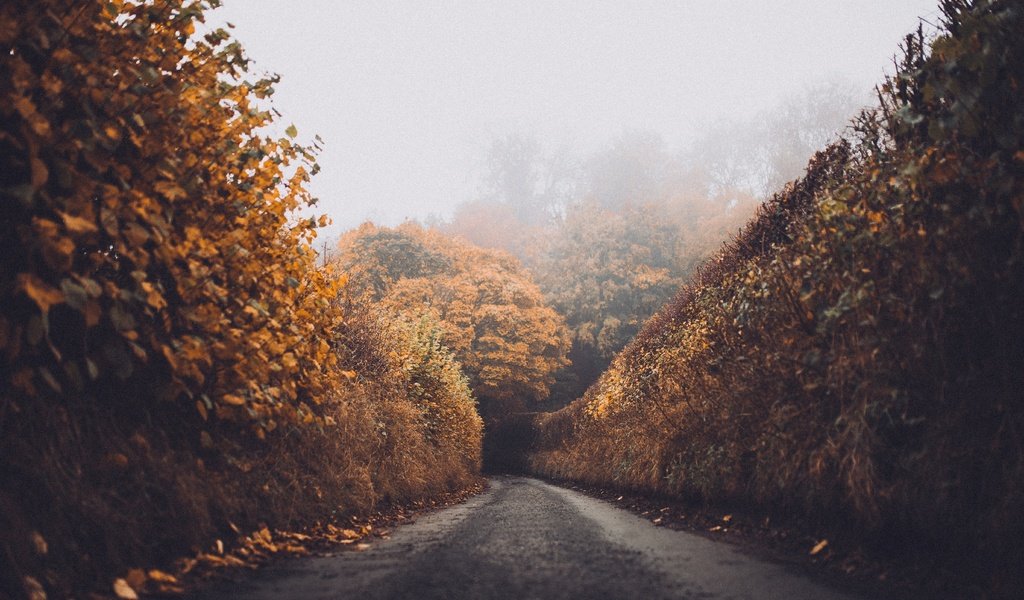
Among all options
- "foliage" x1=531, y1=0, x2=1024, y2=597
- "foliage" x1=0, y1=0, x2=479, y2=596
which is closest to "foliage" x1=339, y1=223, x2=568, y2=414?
"foliage" x1=0, y1=0, x2=479, y2=596

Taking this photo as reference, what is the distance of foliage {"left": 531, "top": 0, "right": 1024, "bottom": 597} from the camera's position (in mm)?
2695

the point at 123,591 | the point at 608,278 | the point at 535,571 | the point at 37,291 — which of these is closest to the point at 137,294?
the point at 37,291

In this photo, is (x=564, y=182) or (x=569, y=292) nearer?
(x=569, y=292)

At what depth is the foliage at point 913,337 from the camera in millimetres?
2695

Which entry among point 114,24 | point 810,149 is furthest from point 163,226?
point 810,149

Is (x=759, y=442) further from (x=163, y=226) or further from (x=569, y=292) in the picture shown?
(x=569, y=292)

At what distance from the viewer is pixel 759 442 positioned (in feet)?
15.4

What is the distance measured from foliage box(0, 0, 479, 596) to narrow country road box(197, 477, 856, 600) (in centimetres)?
71

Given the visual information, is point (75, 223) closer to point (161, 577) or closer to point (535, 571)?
point (161, 577)

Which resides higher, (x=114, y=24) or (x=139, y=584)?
(x=114, y=24)

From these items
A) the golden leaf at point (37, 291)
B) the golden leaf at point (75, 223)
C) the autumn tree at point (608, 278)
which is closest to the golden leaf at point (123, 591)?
the golden leaf at point (37, 291)

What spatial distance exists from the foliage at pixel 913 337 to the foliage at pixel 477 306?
25.9 meters

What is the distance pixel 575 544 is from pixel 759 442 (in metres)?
1.86

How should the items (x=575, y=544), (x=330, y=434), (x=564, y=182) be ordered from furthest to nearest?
(x=564, y=182) → (x=330, y=434) → (x=575, y=544)
